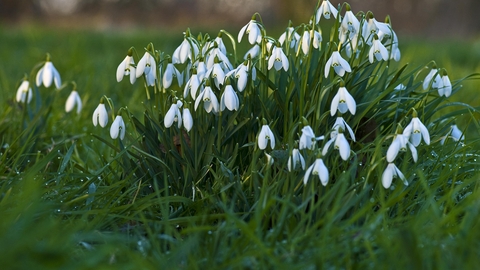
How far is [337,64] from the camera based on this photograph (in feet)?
5.97

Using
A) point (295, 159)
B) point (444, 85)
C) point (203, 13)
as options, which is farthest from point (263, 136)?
point (203, 13)

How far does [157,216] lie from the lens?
185cm

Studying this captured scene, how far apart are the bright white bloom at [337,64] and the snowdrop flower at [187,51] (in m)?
0.50

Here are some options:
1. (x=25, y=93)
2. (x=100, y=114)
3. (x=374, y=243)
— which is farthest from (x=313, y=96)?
(x=25, y=93)

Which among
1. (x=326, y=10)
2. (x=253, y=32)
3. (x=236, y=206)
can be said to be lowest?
(x=236, y=206)

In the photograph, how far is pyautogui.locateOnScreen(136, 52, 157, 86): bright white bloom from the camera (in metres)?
1.92

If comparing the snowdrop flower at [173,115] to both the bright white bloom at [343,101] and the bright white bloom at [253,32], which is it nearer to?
the bright white bloom at [253,32]

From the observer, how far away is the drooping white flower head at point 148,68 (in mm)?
1925

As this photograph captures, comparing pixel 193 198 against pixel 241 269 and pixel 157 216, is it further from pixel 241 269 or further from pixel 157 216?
pixel 241 269

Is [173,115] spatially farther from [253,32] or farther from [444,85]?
[444,85]

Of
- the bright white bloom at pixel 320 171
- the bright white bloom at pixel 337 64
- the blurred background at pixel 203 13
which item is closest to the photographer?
the bright white bloom at pixel 320 171

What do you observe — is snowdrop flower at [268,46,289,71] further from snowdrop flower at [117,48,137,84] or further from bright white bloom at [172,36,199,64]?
snowdrop flower at [117,48,137,84]

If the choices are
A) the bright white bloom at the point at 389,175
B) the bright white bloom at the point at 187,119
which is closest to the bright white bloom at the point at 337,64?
the bright white bloom at the point at 389,175

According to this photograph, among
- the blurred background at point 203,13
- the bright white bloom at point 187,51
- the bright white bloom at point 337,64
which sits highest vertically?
the blurred background at point 203,13
